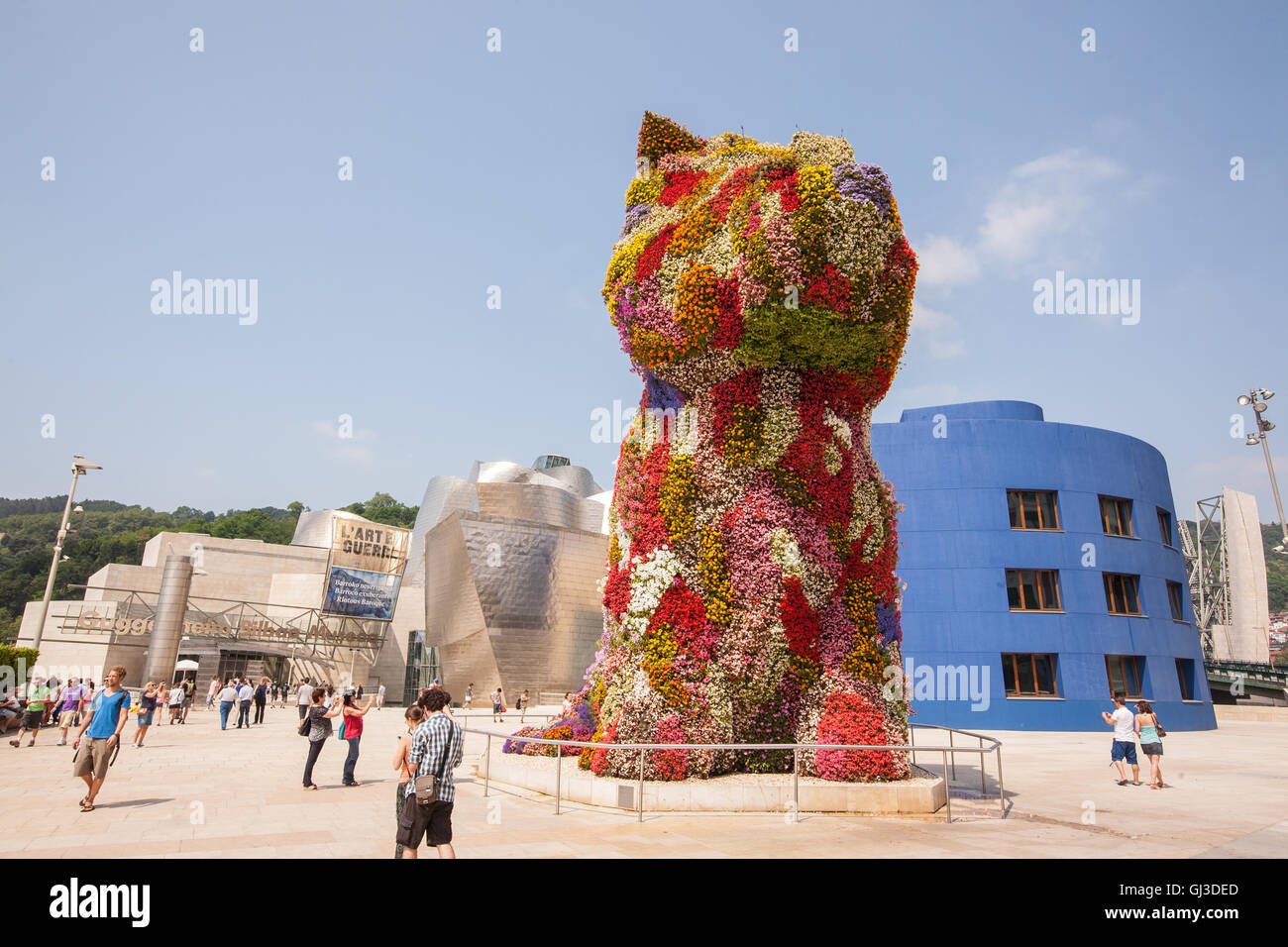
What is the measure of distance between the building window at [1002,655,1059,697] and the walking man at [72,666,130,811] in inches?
1095

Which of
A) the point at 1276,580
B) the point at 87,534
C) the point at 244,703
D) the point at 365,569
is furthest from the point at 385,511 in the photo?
the point at 1276,580

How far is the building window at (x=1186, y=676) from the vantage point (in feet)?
104

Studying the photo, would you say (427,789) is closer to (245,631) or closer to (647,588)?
(647,588)

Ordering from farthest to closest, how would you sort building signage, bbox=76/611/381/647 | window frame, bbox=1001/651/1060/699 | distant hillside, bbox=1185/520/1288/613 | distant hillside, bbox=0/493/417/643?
distant hillside, bbox=1185/520/1288/613 < distant hillside, bbox=0/493/417/643 < building signage, bbox=76/611/381/647 < window frame, bbox=1001/651/1060/699

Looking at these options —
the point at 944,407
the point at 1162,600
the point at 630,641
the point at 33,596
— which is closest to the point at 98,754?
the point at 630,641

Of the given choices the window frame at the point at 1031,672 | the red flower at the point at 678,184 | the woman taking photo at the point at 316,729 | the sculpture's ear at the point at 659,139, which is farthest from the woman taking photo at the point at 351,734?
the window frame at the point at 1031,672

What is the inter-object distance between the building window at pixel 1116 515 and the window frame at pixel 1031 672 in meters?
5.87

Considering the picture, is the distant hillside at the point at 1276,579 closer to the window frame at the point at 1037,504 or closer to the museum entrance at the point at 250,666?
the window frame at the point at 1037,504

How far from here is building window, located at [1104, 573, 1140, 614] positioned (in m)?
30.0

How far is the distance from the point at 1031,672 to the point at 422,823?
28.6 metres

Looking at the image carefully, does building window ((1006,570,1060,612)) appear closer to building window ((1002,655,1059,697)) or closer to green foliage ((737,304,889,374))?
building window ((1002,655,1059,697))

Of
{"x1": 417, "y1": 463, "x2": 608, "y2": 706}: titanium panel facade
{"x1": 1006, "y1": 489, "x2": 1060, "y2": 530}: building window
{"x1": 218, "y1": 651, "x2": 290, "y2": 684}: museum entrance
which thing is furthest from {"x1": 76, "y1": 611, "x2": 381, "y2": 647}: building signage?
{"x1": 1006, "y1": 489, "x2": 1060, "y2": 530}: building window

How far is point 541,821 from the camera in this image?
920cm
